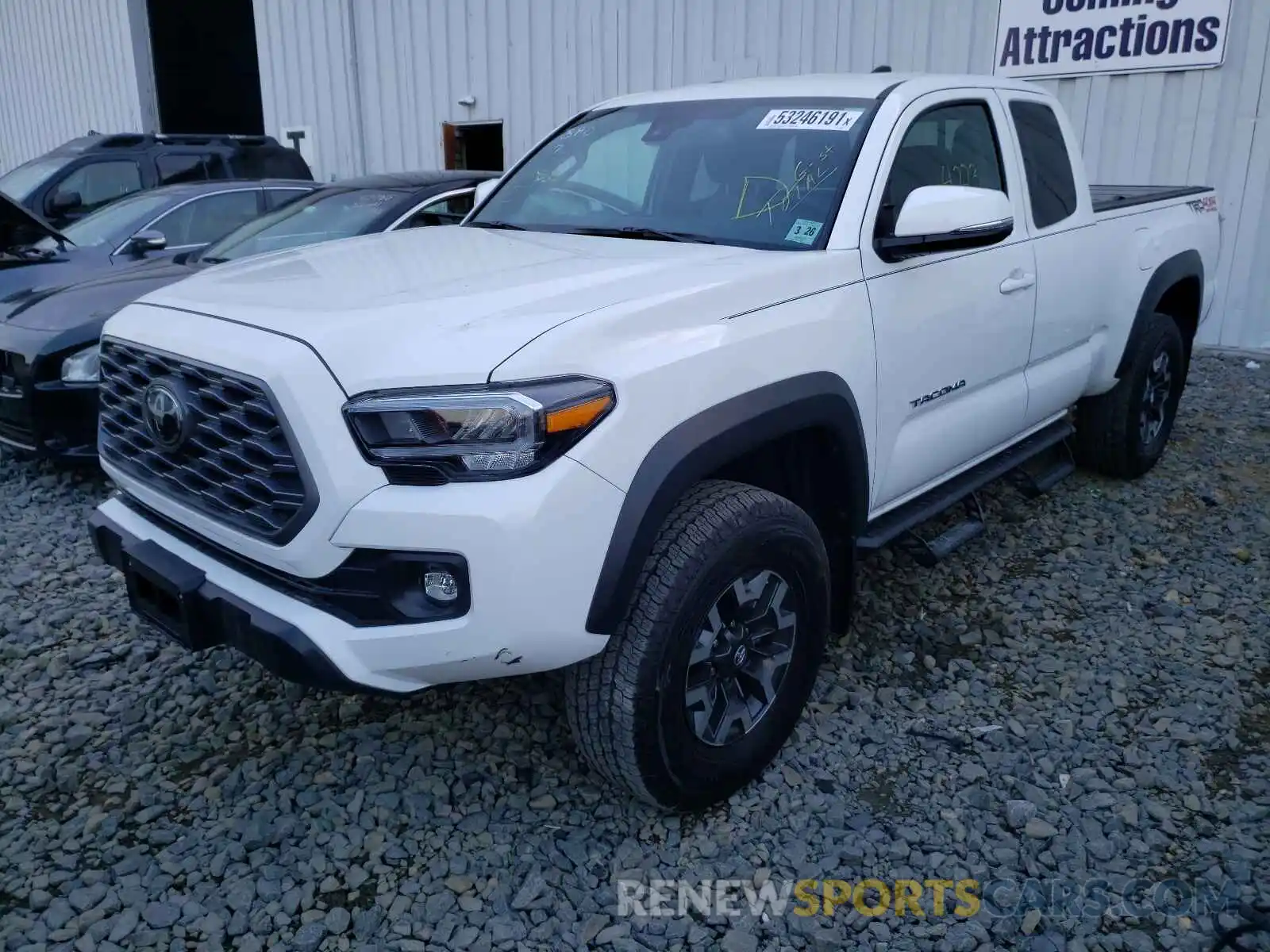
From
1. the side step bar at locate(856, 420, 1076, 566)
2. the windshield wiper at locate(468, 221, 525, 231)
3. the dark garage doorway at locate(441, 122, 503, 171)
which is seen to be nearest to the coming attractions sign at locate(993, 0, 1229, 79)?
the side step bar at locate(856, 420, 1076, 566)

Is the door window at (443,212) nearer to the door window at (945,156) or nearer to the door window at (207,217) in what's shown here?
the door window at (207,217)

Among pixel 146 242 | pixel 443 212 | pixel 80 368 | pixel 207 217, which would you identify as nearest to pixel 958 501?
pixel 443 212

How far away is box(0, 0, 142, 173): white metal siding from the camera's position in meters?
15.6

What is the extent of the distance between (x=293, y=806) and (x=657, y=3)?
8.66 m

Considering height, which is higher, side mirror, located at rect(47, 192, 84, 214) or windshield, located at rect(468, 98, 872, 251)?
windshield, located at rect(468, 98, 872, 251)

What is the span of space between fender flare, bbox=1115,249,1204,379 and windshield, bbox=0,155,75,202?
29.0 ft

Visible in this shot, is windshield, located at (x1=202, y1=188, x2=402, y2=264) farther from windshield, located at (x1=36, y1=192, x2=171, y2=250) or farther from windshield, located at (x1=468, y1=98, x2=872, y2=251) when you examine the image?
windshield, located at (x1=468, y1=98, x2=872, y2=251)

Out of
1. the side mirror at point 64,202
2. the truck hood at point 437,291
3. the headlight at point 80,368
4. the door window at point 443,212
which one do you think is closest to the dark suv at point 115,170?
the side mirror at point 64,202

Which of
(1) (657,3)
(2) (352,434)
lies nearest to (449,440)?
(2) (352,434)

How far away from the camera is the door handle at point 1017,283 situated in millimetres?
3611

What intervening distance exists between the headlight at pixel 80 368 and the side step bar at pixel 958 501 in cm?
372

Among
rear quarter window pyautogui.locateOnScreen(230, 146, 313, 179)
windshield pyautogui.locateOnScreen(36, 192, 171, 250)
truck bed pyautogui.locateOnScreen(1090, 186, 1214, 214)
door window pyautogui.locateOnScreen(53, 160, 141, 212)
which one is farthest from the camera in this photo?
rear quarter window pyautogui.locateOnScreen(230, 146, 313, 179)

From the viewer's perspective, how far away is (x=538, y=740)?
308cm

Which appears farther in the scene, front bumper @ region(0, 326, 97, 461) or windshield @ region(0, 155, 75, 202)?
windshield @ region(0, 155, 75, 202)
